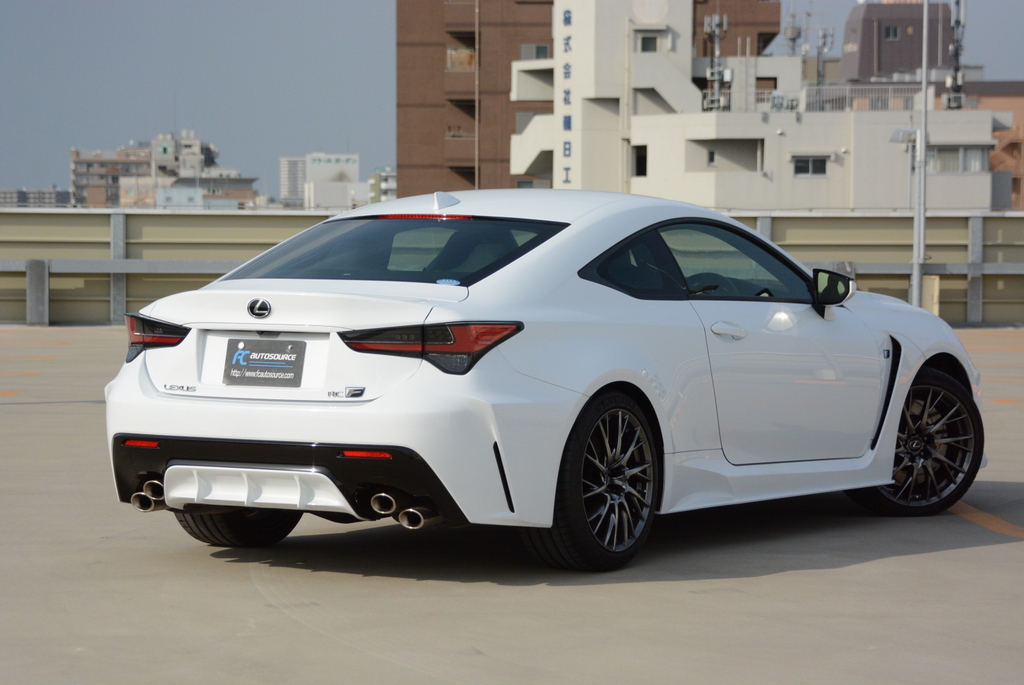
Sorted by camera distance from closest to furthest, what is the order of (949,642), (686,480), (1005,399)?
(949,642)
(686,480)
(1005,399)

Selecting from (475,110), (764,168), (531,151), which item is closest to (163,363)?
(764,168)

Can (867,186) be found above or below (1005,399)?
above

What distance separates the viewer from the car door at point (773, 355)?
6.06 meters

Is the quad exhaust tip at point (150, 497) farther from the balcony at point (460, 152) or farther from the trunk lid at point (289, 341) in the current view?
the balcony at point (460, 152)

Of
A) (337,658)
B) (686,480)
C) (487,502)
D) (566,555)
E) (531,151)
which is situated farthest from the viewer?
(531,151)

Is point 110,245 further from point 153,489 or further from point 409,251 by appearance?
point 153,489

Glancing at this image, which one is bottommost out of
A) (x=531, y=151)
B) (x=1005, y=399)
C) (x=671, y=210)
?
(x=1005, y=399)

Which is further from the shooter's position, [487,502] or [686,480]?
[686,480]

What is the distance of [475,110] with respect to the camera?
7738 centimetres

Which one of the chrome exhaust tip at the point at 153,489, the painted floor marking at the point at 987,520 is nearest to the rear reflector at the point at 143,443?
the chrome exhaust tip at the point at 153,489

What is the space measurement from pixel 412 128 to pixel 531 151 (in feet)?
38.2

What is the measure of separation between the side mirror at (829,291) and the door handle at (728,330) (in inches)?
27.0

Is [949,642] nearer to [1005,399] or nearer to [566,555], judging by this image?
[566,555]

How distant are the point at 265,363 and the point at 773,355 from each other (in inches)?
95.3
